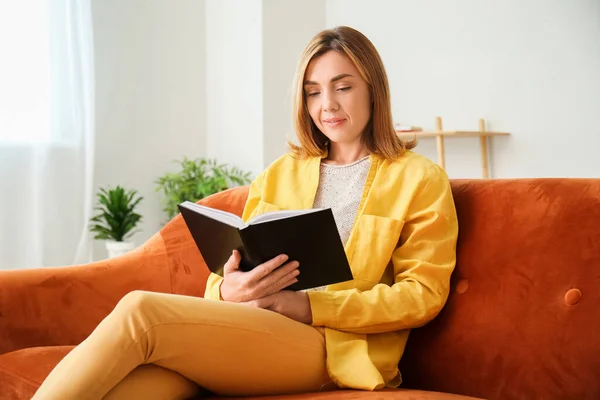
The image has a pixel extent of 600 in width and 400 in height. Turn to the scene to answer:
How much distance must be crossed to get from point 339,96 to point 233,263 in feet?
1.67

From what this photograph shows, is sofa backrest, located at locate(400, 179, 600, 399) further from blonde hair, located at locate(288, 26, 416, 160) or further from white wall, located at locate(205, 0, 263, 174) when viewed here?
white wall, located at locate(205, 0, 263, 174)

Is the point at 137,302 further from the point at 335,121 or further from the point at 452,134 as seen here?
the point at 452,134

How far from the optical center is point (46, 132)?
400 centimetres

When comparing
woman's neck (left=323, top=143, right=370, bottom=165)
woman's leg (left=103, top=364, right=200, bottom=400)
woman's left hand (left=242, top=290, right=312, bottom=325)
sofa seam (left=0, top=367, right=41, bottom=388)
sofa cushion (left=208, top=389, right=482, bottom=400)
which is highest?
woman's neck (left=323, top=143, right=370, bottom=165)

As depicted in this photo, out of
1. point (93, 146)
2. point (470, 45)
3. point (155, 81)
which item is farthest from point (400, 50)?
point (93, 146)

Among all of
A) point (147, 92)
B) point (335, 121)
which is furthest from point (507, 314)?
point (147, 92)

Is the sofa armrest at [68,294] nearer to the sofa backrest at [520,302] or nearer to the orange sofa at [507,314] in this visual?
the orange sofa at [507,314]

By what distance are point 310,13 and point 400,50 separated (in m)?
0.68

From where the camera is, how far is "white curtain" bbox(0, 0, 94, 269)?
3.83 m

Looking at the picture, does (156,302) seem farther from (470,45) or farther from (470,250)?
(470,45)

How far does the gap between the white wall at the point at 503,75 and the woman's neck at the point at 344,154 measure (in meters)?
3.01

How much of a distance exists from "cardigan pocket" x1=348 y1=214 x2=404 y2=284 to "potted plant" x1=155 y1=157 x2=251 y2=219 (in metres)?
2.89

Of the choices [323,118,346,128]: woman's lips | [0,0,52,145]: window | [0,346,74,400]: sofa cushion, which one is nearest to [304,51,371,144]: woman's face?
[323,118,346,128]: woman's lips

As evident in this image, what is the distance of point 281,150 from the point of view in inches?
193
